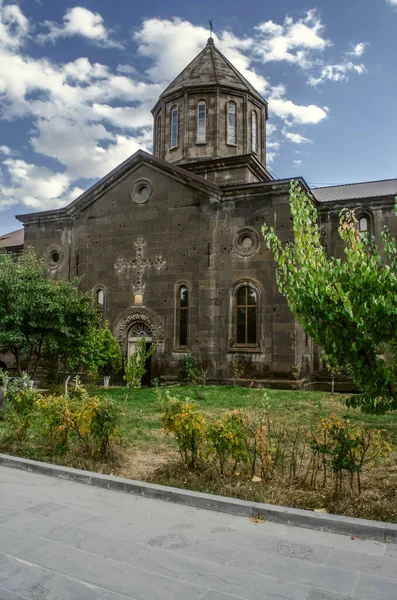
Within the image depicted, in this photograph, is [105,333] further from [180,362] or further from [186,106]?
[186,106]

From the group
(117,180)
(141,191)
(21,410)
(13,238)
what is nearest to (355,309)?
(21,410)

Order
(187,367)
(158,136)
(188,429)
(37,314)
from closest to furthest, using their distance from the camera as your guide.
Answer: (188,429)
(37,314)
(187,367)
(158,136)

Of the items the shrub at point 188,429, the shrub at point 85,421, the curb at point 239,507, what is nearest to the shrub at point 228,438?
the shrub at point 188,429

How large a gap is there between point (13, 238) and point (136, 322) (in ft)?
49.8

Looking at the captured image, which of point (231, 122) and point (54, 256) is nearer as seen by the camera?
point (54, 256)

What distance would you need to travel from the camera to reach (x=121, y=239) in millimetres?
20625

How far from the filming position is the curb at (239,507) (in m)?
4.81

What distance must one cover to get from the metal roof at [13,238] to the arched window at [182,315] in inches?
511

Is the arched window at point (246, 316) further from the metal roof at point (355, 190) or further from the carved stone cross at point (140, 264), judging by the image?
the metal roof at point (355, 190)

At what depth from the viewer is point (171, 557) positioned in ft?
14.0

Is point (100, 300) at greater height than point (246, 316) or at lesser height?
greater

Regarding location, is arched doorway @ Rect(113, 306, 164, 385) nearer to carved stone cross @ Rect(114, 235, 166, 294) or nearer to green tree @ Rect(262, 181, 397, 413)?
carved stone cross @ Rect(114, 235, 166, 294)

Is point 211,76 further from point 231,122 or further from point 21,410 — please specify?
point 21,410

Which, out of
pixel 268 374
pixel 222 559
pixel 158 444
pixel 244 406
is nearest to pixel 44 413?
pixel 158 444
